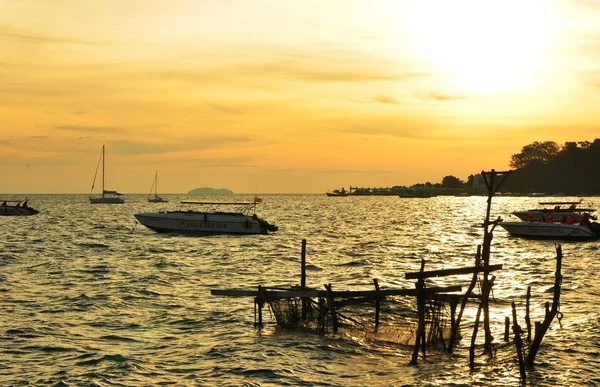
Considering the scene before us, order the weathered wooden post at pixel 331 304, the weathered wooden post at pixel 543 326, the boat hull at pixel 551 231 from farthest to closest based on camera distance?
the boat hull at pixel 551 231 → the weathered wooden post at pixel 331 304 → the weathered wooden post at pixel 543 326

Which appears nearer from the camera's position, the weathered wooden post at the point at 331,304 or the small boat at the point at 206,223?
the weathered wooden post at the point at 331,304

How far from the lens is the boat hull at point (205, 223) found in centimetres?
7519

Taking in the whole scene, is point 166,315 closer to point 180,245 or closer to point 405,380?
point 405,380

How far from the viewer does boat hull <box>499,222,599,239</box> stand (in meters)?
69.3

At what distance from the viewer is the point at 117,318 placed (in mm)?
27906

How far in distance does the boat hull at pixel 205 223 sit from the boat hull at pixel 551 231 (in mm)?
26514

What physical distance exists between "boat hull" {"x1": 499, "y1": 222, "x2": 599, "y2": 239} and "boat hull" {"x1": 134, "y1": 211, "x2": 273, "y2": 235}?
87.0 feet

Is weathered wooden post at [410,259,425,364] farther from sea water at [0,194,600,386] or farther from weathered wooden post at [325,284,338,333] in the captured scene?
weathered wooden post at [325,284,338,333]

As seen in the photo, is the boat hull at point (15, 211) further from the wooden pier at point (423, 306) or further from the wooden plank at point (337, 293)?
the wooden plank at point (337, 293)

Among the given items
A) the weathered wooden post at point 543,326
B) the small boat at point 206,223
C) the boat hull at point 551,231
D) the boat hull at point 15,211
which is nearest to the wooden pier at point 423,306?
the weathered wooden post at point 543,326

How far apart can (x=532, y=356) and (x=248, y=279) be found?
22.9 meters

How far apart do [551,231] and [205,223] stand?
1413 inches

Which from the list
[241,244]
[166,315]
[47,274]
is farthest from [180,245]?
[166,315]

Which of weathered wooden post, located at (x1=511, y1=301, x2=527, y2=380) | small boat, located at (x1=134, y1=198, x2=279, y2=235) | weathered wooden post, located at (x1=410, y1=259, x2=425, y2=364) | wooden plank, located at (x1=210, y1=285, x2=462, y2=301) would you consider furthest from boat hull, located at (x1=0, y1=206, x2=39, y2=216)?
weathered wooden post, located at (x1=511, y1=301, x2=527, y2=380)
